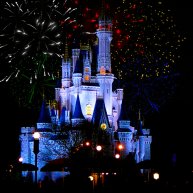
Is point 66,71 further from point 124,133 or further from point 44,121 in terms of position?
point 124,133

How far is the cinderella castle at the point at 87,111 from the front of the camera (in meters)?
65.4

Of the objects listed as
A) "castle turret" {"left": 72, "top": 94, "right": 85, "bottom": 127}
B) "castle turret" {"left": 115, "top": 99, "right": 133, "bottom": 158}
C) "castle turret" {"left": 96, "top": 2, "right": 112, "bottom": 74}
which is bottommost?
"castle turret" {"left": 115, "top": 99, "right": 133, "bottom": 158}

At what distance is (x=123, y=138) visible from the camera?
2665 inches

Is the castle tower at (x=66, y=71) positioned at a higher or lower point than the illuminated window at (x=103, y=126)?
higher

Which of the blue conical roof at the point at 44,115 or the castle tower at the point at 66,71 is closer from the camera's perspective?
the blue conical roof at the point at 44,115

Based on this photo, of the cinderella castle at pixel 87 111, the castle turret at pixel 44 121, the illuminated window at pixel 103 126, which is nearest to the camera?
the illuminated window at pixel 103 126

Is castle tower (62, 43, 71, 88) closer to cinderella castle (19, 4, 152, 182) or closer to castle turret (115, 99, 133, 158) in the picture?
cinderella castle (19, 4, 152, 182)

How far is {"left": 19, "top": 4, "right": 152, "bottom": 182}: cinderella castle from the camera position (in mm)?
65375

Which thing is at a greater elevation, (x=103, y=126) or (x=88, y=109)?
(x=88, y=109)

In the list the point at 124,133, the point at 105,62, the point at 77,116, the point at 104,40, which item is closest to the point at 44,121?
Result: the point at 77,116

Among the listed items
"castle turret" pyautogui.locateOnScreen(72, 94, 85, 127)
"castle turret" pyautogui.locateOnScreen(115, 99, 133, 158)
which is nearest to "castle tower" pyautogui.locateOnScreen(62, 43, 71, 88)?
"castle turret" pyautogui.locateOnScreen(72, 94, 85, 127)

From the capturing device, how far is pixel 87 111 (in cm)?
6906

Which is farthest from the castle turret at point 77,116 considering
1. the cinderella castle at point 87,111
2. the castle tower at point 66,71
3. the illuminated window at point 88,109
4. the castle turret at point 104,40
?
the castle turret at point 104,40

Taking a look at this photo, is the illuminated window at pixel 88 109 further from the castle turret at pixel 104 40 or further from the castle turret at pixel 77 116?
the castle turret at pixel 104 40
